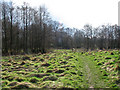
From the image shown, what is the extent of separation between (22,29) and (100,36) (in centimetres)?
4715

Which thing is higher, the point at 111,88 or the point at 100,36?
the point at 100,36

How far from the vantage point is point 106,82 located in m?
6.85

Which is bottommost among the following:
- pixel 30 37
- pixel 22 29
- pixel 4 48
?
pixel 4 48

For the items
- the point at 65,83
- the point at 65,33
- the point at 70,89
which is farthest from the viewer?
the point at 65,33

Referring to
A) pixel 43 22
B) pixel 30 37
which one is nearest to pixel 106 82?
pixel 43 22

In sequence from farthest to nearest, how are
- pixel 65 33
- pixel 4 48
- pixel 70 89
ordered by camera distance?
pixel 65 33
pixel 4 48
pixel 70 89

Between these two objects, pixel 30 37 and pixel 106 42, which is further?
pixel 106 42

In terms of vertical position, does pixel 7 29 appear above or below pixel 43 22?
below

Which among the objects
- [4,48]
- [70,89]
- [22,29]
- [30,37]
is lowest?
[70,89]

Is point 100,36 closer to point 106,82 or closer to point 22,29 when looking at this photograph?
point 22,29

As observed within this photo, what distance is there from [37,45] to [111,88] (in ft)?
86.1

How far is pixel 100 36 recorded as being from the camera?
58.2 meters

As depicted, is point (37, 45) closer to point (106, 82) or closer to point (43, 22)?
point (43, 22)

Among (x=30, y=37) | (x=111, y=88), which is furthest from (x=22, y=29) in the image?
(x=111, y=88)
